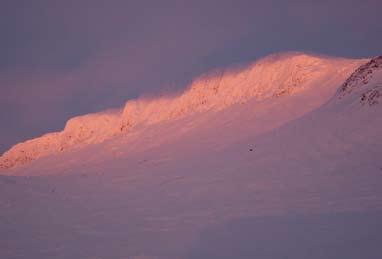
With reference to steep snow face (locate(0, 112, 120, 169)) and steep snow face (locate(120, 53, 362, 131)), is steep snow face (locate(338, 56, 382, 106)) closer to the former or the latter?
steep snow face (locate(120, 53, 362, 131))

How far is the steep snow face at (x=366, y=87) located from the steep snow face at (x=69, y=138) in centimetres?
7148

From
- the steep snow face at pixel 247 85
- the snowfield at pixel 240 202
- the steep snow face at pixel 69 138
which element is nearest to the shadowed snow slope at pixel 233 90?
the steep snow face at pixel 247 85

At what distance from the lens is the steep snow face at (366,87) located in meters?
30.8

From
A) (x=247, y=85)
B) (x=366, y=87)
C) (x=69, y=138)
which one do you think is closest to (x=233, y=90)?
(x=247, y=85)

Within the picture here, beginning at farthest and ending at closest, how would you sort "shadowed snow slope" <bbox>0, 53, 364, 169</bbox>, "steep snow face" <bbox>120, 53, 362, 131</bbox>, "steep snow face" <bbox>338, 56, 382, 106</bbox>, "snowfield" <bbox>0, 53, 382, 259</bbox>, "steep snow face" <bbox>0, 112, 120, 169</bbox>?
"steep snow face" <bbox>0, 112, 120, 169</bbox> → "steep snow face" <bbox>120, 53, 362, 131</bbox> → "shadowed snow slope" <bbox>0, 53, 364, 169</bbox> → "steep snow face" <bbox>338, 56, 382, 106</bbox> → "snowfield" <bbox>0, 53, 382, 259</bbox>

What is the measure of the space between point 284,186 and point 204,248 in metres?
8.40

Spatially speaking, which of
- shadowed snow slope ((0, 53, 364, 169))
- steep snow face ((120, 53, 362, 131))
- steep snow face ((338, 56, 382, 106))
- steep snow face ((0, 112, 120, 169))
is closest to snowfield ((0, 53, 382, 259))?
steep snow face ((338, 56, 382, 106))

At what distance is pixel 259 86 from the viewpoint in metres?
70.9

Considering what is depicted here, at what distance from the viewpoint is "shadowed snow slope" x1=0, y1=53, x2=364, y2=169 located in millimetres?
57250

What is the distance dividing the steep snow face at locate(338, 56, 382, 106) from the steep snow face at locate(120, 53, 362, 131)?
12584 millimetres

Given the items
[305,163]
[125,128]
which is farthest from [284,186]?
[125,128]

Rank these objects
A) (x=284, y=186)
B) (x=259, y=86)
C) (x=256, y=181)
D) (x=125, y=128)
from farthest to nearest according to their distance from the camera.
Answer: (x=125, y=128), (x=259, y=86), (x=256, y=181), (x=284, y=186)

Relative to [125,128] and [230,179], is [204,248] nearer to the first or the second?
[230,179]

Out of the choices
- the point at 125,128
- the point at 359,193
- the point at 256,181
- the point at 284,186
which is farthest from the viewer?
the point at 125,128
